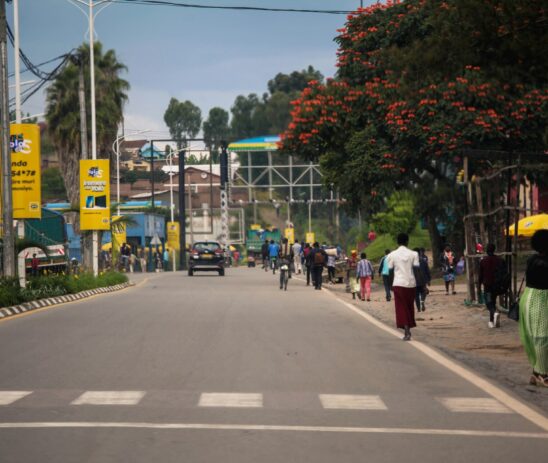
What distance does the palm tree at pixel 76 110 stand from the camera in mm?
56700

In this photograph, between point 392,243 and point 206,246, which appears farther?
point 392,243

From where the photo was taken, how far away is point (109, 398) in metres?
Answer: 11.4

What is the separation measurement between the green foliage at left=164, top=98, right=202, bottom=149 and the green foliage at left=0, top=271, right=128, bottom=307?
397ft

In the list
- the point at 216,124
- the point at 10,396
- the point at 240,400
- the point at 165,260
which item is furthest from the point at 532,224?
the point at 216,124

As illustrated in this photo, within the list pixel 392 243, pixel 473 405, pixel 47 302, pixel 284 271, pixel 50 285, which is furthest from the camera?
pixel 392 243

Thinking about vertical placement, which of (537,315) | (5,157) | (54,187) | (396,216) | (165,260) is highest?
(54,187)

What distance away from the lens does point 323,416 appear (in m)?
10.4

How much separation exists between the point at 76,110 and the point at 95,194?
1569 cm

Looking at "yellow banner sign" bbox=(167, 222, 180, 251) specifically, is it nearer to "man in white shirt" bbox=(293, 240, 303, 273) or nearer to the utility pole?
"man in white shirt" bbox=(293, 240, 303, 273)

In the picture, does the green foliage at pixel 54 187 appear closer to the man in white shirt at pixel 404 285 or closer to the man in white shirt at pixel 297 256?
the man in white shirt at pixel 297 256

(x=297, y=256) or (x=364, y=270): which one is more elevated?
(x=297, y=256)

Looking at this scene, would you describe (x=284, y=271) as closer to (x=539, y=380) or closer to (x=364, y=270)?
(x=364, y=270)

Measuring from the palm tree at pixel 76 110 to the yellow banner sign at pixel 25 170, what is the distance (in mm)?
22489

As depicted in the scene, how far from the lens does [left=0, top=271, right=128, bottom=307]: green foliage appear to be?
1077 inches
